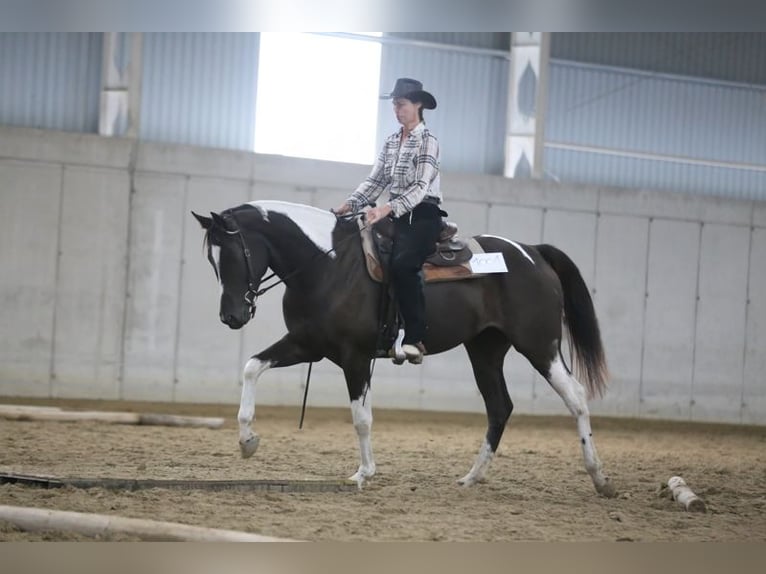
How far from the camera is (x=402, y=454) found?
29.5 ft

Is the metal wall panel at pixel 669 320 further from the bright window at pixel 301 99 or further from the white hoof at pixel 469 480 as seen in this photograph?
the white hoof at pixel 469 480

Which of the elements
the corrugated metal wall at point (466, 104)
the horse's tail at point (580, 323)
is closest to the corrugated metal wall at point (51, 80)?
the corrugated metal wall at point (466, 104)

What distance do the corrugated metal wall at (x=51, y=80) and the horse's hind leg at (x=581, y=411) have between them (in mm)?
8960

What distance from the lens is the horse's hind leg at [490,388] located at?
22.6 ft

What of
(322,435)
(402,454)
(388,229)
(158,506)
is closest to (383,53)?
(322,435)

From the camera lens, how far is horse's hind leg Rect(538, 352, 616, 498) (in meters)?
6.69

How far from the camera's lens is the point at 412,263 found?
6.46m

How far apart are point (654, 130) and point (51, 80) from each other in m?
9.40

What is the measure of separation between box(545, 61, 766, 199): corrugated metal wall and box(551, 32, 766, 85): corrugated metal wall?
0.18 metres

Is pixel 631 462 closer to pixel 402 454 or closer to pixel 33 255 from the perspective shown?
pixel 402 454

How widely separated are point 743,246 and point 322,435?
8.36 meters

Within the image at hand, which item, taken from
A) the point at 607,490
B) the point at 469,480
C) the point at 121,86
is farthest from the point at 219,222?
the point at 121,86

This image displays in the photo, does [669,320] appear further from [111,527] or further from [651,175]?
[111,527]

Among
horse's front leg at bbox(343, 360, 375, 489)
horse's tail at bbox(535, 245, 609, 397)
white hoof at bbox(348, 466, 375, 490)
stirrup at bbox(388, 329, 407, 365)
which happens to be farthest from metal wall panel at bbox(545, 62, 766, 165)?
white hoof at bbox(348, 466, 375, 490)
